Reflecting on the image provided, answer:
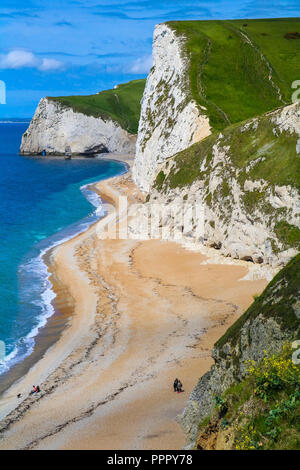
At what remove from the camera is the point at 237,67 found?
284ft

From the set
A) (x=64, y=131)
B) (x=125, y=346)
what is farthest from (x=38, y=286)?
(x=64, y=131)

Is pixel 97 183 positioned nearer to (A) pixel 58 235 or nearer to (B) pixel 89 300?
(A) pixel 58 235

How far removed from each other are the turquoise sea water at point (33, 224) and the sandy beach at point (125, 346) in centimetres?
210

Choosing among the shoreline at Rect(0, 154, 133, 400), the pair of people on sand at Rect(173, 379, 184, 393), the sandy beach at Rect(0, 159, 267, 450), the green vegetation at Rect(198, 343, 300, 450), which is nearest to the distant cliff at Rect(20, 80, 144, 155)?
the sandy beach at Rect(0, 159, 267, 450)

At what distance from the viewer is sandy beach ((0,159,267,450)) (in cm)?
2164

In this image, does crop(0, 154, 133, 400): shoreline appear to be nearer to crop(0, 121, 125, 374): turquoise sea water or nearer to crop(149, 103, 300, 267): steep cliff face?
crop(0, 121, 125, 374): turquoise sea water

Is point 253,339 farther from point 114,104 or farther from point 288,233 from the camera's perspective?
point 114,104

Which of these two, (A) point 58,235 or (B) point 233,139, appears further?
(A) point 58,235

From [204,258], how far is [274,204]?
328 inches

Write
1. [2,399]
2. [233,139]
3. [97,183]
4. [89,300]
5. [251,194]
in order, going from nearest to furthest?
[2,399], [89,300], [251,194], [233,139], [97,183]

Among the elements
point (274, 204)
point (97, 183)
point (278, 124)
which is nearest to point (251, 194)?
point (274, 204)

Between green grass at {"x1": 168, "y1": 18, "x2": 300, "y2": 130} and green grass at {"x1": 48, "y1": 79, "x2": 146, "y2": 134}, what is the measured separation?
61.1m

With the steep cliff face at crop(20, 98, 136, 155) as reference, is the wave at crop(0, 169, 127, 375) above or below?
below

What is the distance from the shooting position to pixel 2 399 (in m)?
26.1
